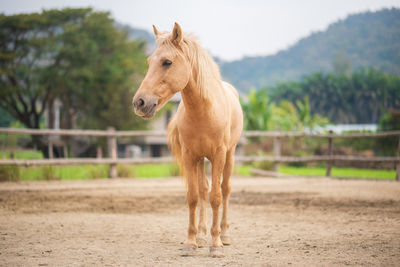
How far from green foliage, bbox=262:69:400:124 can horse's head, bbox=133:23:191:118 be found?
36.8 metres

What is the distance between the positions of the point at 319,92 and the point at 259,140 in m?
29.4

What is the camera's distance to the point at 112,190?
8.30 m

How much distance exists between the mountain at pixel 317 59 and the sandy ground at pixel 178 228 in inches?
1096

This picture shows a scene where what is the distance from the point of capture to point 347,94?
4625cm

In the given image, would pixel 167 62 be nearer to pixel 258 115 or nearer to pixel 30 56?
pixel 30 56

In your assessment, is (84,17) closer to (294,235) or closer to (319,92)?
(294,235)

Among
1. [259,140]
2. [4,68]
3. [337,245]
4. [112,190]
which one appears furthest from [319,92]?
[337,245]

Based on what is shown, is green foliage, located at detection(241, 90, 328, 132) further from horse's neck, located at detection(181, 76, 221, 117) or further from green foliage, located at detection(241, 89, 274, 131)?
horse's neck, located at detection(181, 76, 221, 117)

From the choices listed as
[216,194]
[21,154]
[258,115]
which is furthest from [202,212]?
[258,115]

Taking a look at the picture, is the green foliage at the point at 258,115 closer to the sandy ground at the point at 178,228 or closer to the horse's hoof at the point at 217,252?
the sandy ground at the point at 178,228

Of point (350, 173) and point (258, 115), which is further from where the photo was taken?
point (258, 115)

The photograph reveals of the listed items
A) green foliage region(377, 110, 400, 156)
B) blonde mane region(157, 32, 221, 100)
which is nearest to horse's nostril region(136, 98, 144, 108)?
blonde mane region(157, 32, 221, 100)

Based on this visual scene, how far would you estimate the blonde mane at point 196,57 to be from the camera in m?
3.13

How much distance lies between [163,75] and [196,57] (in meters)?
0.46
